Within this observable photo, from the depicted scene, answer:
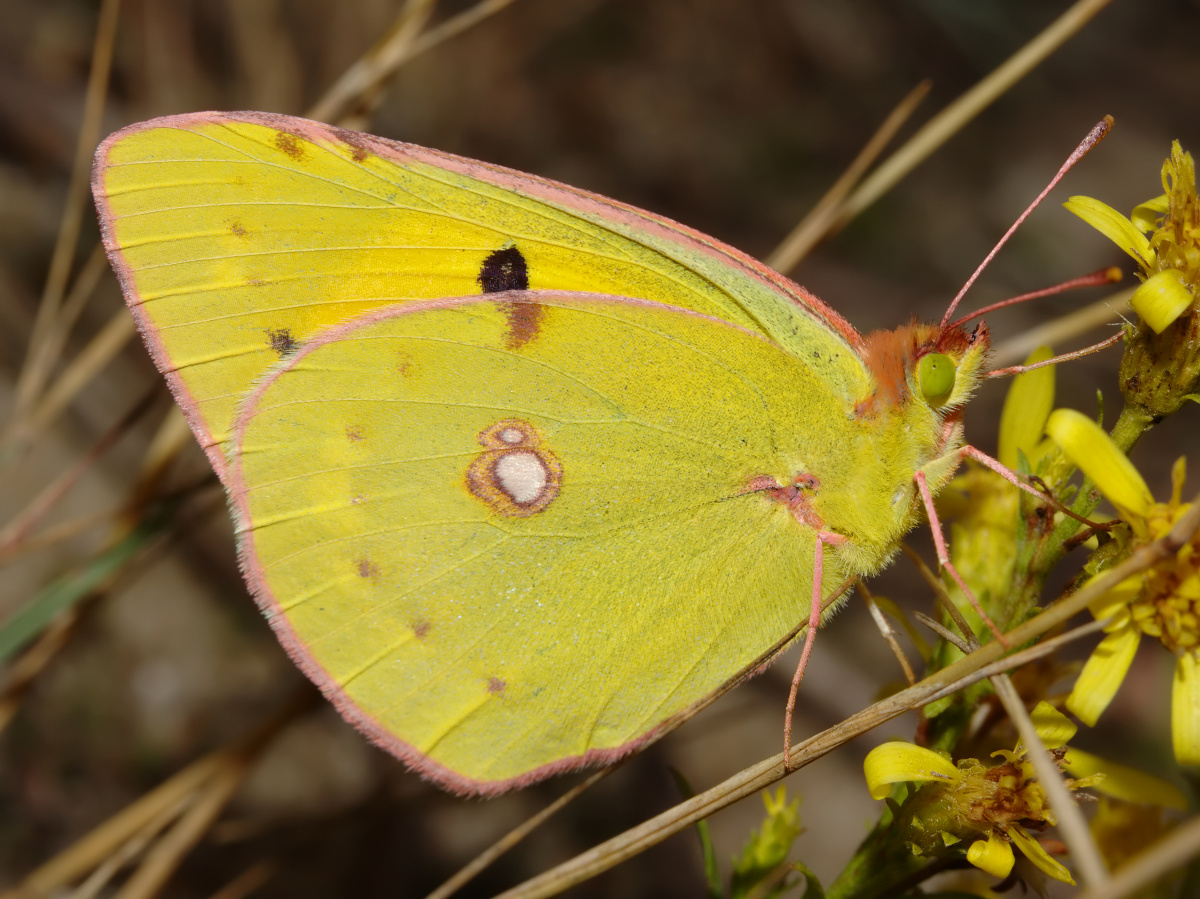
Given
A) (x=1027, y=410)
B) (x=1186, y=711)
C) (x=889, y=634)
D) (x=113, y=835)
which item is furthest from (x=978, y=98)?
(x=113, y=835)

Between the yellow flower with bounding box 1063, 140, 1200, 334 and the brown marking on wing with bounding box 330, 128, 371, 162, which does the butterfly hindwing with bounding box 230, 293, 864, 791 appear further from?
the yellow flower with bounding box 1063, 140, 1200, 334

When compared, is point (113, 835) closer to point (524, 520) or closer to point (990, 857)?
point (524, 520)

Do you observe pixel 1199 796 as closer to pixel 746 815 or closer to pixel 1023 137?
pixel 746 815

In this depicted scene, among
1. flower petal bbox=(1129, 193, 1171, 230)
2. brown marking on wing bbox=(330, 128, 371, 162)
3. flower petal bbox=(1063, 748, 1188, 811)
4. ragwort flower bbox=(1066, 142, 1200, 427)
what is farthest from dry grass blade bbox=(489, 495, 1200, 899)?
brown marking on wing bbox=(330, 128, 371, 162)

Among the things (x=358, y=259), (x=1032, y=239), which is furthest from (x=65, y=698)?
(x=1032, y=239)

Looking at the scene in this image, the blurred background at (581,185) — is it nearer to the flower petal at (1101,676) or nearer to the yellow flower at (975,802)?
the yellow flower at (975,802)
